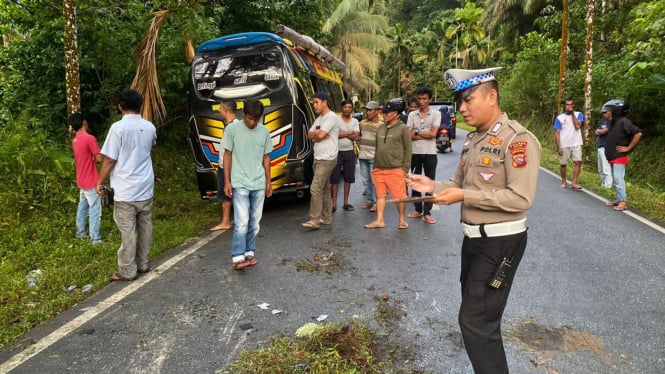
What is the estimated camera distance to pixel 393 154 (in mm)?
6281

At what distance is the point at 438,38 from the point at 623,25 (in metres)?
31.4

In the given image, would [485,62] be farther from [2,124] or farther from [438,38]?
[2,124]

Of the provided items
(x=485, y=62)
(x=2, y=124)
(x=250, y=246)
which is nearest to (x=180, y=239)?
(x=250, y=246)

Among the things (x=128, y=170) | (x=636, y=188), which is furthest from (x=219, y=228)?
(x=636, y=188)

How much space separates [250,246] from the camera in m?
4.88

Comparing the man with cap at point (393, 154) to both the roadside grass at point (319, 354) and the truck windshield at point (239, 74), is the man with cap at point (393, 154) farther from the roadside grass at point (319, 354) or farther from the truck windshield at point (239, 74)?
the roadside grass at point (319, 354)

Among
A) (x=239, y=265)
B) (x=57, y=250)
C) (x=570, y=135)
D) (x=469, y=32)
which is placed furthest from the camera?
(x=469, y=32)

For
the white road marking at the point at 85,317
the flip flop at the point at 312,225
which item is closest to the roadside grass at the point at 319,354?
the white road marking at the point at 85,317

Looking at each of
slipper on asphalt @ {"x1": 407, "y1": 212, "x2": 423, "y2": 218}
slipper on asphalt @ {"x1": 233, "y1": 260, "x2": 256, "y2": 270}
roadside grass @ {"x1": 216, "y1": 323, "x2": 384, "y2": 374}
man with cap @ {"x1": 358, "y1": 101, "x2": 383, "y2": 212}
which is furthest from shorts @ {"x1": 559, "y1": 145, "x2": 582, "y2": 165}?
roadside grass @ {"x1": 216, "y1": 323, "x2": 384, "y2": 374}

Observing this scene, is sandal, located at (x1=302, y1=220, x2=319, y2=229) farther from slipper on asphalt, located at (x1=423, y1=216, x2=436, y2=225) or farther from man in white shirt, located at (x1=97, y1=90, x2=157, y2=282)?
man in white shirt, located at (x1=97, y1=90, x2=157, y2=282)

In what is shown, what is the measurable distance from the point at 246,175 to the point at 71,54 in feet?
12.1

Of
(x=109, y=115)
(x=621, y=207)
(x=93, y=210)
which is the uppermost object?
(x=109, y=115)

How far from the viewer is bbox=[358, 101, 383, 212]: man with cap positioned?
23.0 ft

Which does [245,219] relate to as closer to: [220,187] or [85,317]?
[85,317]
